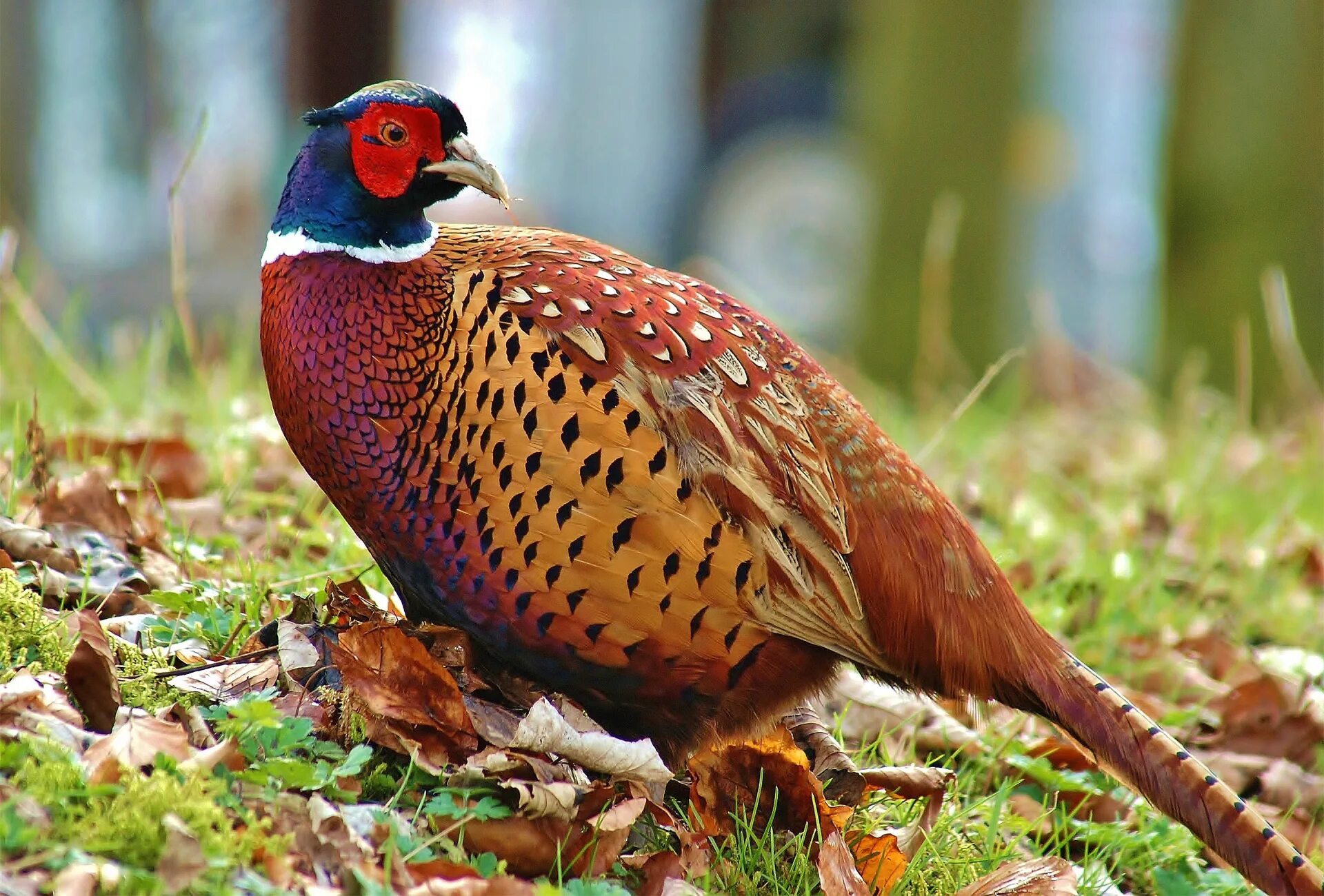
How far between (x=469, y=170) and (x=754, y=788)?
1377 millimetres

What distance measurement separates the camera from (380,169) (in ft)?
9.49

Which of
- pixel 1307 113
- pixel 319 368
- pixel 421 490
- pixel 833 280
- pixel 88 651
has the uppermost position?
pixel 1307 113

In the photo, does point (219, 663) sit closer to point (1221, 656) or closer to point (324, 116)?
point (324, 116)

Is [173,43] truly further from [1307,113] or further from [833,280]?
[1307,113]

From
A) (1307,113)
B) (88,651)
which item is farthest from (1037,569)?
(1307,113)

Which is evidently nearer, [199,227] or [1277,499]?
[1277,499]

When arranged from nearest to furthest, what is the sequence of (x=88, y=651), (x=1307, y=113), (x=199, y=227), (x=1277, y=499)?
(x=88, y=651), (x=1277, y=499), (x=1307, y=113), (x=199, y=227)

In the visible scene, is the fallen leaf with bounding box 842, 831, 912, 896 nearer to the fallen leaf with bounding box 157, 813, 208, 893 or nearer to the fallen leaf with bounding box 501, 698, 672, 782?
the fallen leaf with bounding box 501, 698, 672, 782

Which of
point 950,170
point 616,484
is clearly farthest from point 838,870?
point 950,170

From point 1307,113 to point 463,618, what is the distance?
6462mm

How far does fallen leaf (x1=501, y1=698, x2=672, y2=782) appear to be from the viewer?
259 centimetres

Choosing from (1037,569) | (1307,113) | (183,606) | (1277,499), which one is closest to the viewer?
(183,606)

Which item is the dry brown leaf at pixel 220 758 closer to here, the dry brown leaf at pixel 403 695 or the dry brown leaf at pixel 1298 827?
the dry brown leaf at pixel 403 695

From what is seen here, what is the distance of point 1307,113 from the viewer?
751 centimetres
